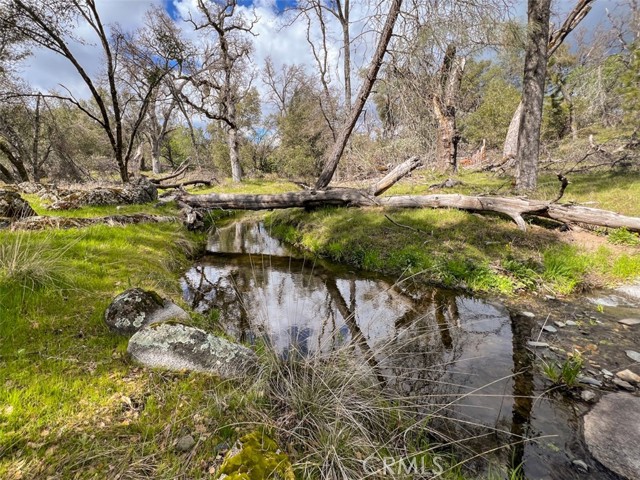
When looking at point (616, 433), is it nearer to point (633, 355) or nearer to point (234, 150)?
point (633, 355)

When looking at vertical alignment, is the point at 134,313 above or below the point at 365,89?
below

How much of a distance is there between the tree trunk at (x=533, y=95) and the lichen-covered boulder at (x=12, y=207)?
459 inches

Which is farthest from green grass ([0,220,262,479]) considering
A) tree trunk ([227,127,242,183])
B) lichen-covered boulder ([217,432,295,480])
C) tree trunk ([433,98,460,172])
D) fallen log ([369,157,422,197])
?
tree trunk ([227,127,242,183])

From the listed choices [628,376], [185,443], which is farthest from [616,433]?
[185,443]

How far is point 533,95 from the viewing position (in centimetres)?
844

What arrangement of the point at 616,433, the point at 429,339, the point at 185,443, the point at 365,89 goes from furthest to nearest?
the point at 365,89 < the point at 429,339 < the point at 616,433 < the point at 185,443

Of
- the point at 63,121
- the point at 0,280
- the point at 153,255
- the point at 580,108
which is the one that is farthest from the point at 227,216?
the point at 580,108

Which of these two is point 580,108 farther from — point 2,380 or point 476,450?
point 2,380

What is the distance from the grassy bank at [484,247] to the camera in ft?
17.1

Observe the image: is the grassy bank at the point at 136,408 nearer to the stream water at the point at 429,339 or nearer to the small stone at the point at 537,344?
the stream water at the point at 429,339

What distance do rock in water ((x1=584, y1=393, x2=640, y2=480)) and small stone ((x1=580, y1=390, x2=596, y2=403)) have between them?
2.5 inches

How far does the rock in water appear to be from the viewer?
2086 mm

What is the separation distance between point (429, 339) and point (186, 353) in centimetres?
283

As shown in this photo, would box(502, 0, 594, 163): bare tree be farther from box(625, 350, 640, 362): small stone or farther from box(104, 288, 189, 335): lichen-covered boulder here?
box(104, 288, 189, 335): lichen-covered boulder
